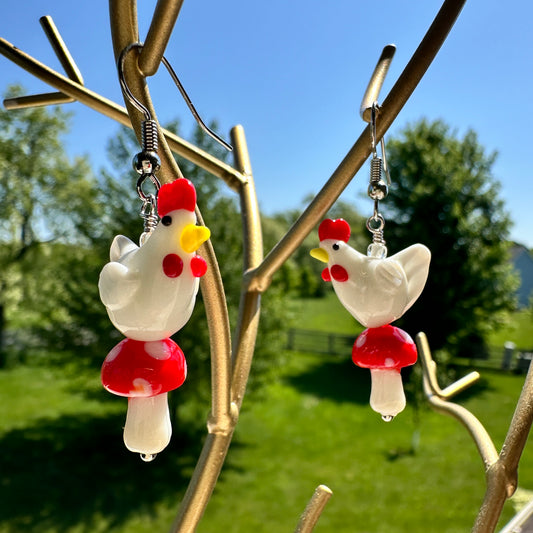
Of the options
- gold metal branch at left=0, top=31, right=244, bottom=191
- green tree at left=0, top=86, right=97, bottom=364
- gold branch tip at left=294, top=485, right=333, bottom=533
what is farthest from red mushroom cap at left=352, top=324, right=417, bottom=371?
green tree at left=0, top=86, right=97, bottom=364

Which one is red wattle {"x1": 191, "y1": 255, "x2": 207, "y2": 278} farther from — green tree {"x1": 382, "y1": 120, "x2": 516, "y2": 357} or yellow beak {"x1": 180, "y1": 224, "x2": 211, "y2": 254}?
green tree {"x1": 382, "y1": 120, "x2": 516, "y2": 357}

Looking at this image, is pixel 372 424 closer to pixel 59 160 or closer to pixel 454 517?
pixel 454 517

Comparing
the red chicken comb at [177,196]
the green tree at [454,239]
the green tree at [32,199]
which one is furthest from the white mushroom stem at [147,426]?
the green tree at [32,199]

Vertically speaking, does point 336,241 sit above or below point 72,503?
above

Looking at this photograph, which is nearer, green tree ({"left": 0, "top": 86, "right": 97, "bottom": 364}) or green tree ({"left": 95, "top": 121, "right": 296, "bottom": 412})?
green tree ({"left": 95, "top": 121, "right": 296, "bottom": 412})

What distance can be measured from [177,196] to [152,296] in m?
0.06

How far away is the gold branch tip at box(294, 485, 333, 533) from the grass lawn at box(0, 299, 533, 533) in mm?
2738

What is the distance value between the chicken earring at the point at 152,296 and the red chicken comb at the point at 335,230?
0.44ft

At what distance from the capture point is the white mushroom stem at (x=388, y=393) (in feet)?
1.33

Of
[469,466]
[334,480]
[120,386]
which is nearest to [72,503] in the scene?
[334,480]

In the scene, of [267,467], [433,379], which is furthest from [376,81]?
[267,467]

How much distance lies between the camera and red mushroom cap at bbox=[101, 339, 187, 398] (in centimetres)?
31

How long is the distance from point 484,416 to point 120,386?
13.5ft

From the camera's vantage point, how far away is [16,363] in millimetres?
5465
